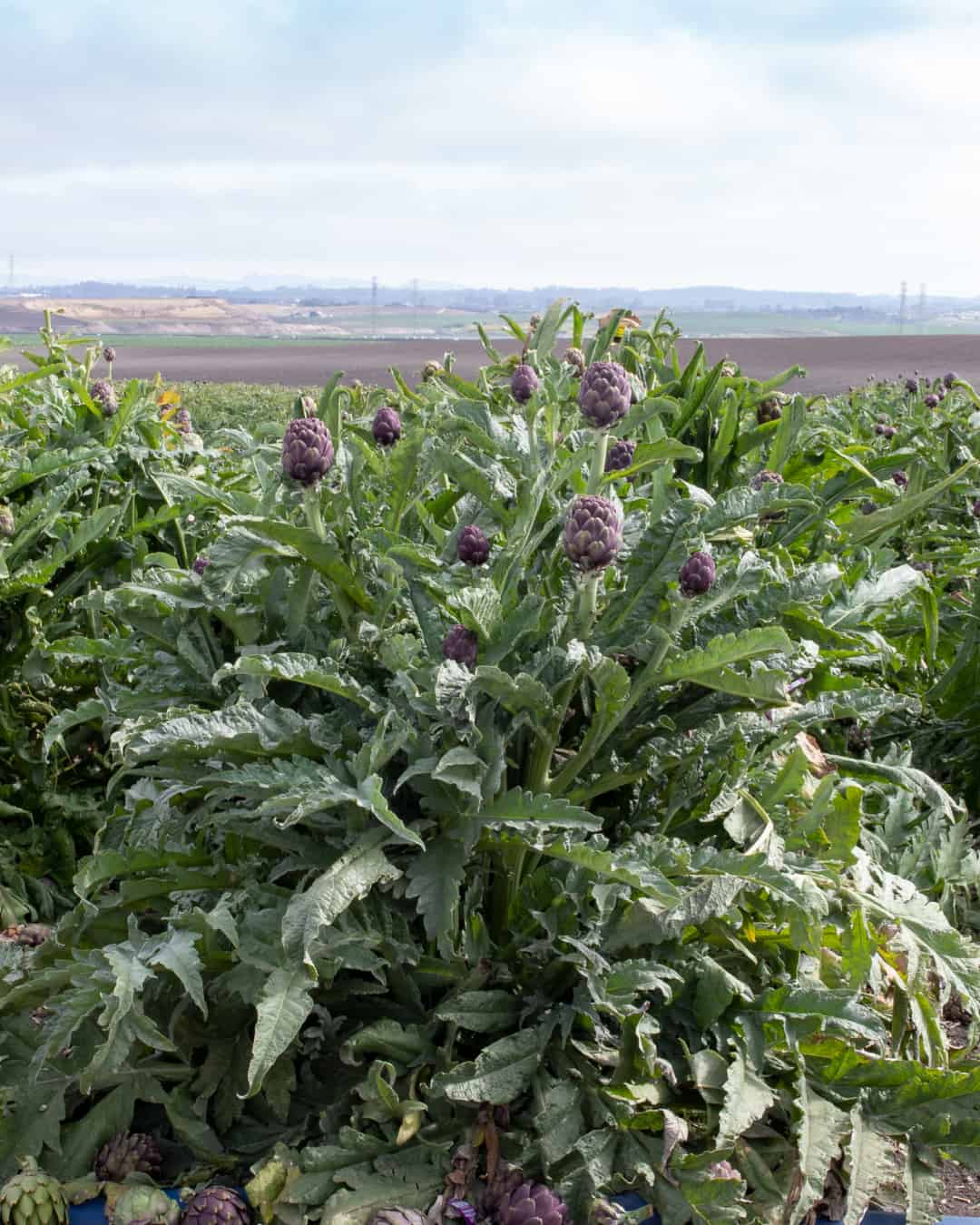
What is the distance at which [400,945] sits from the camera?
1.85 m

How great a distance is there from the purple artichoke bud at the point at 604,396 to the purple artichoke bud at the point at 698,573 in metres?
0.24

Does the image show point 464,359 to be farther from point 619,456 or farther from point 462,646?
point 462,646

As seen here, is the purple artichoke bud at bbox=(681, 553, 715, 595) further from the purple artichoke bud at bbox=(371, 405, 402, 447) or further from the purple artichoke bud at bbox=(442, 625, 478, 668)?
the purple artichoke bud at bbox=(371, 405, 402, 447)

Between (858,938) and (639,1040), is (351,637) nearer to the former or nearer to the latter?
(639,1040)

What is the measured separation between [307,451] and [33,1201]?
3.89ft

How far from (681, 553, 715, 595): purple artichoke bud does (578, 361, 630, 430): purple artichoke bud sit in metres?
0.24

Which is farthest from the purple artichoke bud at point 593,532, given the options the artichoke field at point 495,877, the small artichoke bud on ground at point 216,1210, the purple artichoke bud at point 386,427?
the small artichoke bud on ground at point 216,1210

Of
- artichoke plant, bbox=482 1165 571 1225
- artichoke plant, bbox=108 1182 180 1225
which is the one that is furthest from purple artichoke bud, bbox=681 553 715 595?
artichoke plant, bbox=108 1182 180 1225

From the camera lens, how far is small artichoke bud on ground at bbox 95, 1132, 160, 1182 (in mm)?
1935

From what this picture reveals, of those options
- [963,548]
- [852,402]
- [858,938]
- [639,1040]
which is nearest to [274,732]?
[639,1040]

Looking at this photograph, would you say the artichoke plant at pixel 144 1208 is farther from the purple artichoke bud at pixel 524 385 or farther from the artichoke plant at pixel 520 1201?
the purple artichoke bud at pixel 524 385

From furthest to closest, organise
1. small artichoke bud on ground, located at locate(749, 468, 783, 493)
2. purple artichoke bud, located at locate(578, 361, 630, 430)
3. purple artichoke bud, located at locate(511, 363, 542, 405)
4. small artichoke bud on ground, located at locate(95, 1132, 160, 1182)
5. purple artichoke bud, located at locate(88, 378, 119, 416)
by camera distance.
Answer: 1. purple artichoke bud, located at locate(88, 378, 119, 416)
2. small artichoke bud on ground, located at locate(749, 468, 783, 493)
3. purple artichoke bud, located at locate(511, 363, 542, 405)
4. small artichoke bud on ground, located at locate(95, 1132, 160, 1182)
5. purple artichoke bud, located at locate(578, 361, 630, 430)

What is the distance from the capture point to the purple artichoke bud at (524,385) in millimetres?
2270

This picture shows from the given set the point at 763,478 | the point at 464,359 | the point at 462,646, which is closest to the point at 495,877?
the point at 462,646
